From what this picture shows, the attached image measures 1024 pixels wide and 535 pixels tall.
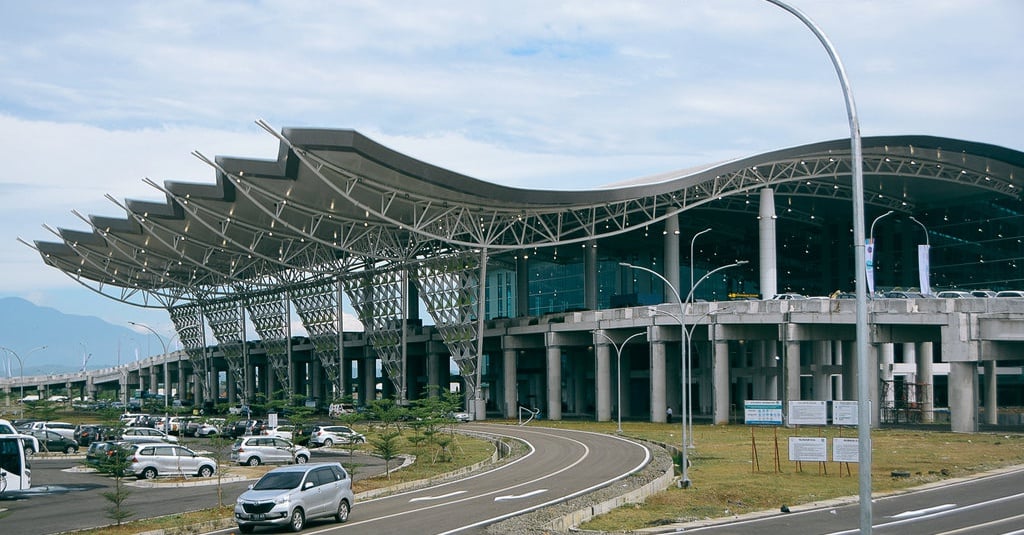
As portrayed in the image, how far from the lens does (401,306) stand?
330 feet

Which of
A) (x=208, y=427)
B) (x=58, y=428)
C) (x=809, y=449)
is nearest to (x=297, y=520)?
(x=809, y=449)

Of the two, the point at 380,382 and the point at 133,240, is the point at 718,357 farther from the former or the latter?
the point at 380,382

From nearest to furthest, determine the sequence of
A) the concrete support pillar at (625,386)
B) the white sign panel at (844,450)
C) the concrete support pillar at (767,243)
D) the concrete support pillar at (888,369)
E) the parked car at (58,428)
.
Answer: the white sign panel at (844,450) < the parked car at (58,428) < the concrete support pillar at (767,243) < the concrete support pillar at (888,369) < the concrete support pillar at (625,386)

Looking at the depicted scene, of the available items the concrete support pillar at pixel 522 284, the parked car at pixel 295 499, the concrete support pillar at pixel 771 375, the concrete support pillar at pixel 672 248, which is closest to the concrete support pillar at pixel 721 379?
the concrete support pillar at pixel 771 375

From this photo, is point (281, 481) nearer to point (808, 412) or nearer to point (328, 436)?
point (808, 412)

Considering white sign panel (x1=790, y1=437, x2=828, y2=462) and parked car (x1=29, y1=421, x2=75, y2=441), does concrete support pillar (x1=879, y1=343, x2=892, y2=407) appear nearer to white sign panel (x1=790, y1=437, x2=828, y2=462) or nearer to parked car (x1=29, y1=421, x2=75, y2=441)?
white sign panel (x1=790, y1=437, x2=828, y2=462)

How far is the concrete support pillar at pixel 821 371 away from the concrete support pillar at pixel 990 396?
12232 millimetres

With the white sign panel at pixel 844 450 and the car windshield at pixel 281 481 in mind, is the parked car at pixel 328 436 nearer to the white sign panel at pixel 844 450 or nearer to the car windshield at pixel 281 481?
the white sign panel at pixel 844 450

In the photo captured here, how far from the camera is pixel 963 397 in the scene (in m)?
65.1

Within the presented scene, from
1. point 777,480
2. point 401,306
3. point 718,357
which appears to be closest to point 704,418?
point 718,357

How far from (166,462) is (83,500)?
8504 millimetres

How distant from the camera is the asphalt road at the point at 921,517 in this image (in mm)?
25047

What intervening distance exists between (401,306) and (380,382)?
189ft

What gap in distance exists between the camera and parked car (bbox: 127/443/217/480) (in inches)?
1773
